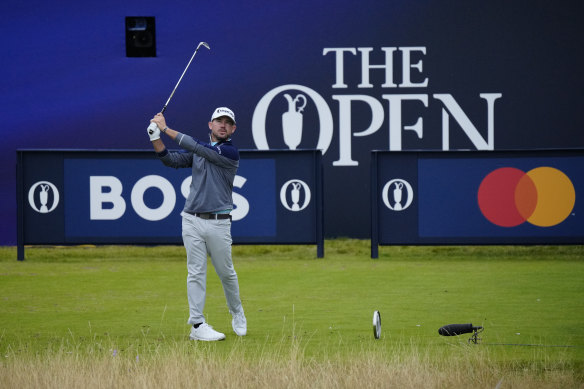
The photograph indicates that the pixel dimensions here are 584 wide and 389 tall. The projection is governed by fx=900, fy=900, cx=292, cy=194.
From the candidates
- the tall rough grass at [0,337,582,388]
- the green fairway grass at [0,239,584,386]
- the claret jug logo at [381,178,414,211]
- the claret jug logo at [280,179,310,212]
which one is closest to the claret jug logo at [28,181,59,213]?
the green fairway grass at [0,239,584,386]

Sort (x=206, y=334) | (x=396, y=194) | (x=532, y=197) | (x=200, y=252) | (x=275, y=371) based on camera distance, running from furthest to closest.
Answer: (x=396, y=194) → (x=532, y=197) → (x=200, y=252) → (x=206, y=334) → (x=275, y=371)

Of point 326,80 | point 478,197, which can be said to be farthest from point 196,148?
point 326,80

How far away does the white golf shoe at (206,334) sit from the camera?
692 centimetres

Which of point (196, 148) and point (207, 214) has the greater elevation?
point (196, 148)

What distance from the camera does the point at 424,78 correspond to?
16141 mm

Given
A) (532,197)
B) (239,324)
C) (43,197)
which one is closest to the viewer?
(239,324)

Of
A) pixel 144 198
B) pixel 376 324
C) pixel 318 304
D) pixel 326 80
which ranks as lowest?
pixel 318 304

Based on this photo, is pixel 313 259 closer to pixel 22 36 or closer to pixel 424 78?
pixel 424 78

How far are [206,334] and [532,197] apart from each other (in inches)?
292

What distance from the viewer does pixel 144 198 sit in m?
13.4

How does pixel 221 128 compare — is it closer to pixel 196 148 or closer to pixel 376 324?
pixel 196 148

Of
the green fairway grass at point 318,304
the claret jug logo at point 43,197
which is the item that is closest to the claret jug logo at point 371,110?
the green fairway grass at point 318,304

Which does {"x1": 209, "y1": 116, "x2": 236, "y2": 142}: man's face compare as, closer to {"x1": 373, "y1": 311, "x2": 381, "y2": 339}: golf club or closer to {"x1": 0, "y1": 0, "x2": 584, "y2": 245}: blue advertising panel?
{"x1": 373, "y1": 311, "x2": 381, "y2": 339}: golf club

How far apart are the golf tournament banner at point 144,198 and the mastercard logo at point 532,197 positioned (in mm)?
2637
